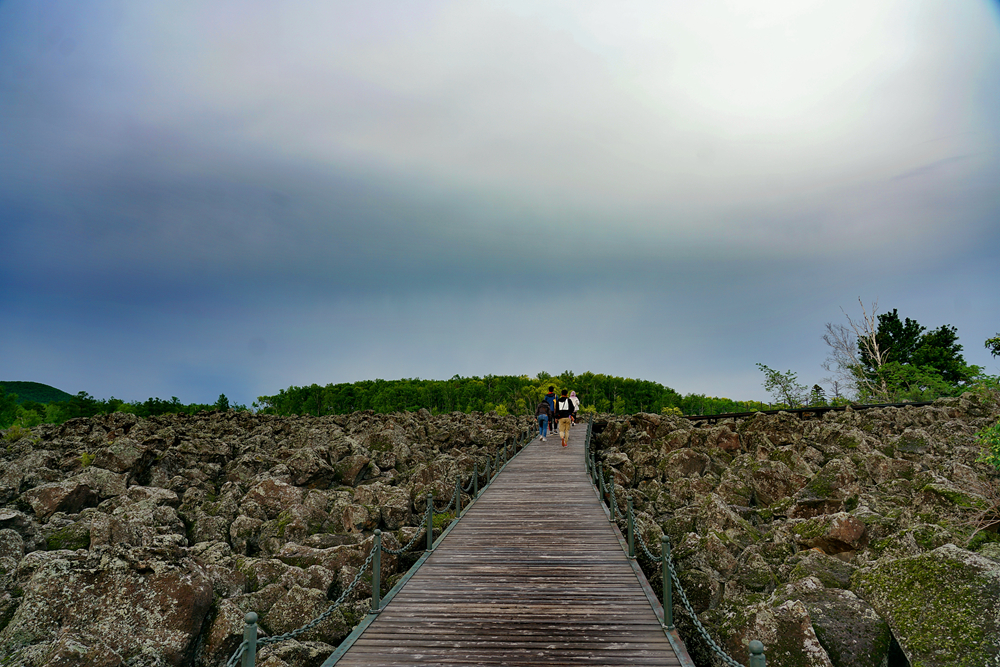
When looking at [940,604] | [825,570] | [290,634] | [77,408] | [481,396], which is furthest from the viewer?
[481,396]

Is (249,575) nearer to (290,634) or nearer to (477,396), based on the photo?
(290,634)

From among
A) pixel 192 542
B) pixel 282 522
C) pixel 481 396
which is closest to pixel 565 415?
pixel 282 522

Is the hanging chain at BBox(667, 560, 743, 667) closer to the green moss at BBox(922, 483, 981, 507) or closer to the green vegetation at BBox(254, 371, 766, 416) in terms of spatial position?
the green moss at BBox(922, 483, 981, 507)

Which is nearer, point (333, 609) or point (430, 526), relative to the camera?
point (333, 609)

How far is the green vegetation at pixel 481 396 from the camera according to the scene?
76.2 metres

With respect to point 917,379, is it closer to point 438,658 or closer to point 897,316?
point 897,316

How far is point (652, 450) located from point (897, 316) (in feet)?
174

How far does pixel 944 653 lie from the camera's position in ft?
22.5

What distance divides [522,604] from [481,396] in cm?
6993

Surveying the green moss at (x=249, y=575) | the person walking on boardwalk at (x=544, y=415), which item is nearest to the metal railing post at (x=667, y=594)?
the green moss at (x=249, y=575)

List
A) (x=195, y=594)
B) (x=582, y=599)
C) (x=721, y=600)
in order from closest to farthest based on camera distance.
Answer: (x=195, y=594)
(x=582, y=599)
(x=721, y=600)

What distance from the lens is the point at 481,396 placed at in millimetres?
78125

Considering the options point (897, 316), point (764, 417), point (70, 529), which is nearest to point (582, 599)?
point (70, 529)

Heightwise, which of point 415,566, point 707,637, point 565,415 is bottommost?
point 415,566
